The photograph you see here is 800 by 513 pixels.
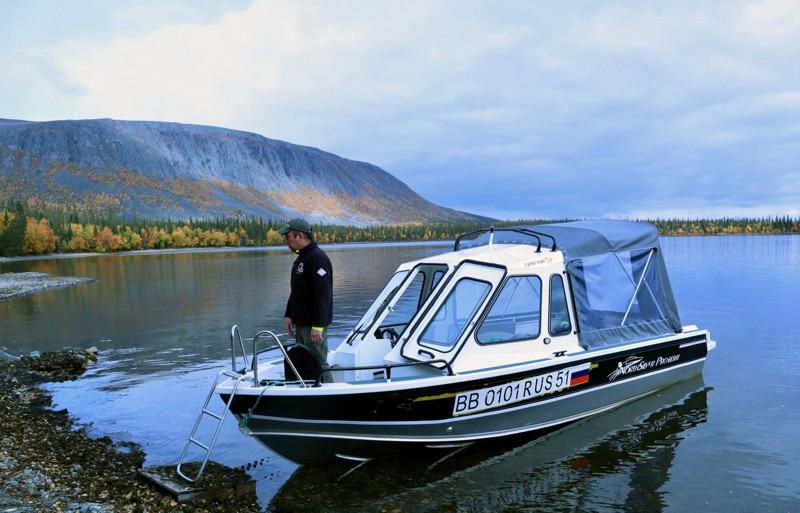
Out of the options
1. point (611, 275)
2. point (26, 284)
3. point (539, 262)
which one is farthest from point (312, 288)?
point (26, 284)

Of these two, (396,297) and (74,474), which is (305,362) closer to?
(396,297)

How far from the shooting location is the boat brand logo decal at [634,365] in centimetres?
910

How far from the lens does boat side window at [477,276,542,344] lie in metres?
8.04

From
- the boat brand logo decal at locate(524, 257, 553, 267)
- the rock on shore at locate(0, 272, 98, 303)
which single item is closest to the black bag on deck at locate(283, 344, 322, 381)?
the boat brand logo decal at locate(524, 257, 553, 267)

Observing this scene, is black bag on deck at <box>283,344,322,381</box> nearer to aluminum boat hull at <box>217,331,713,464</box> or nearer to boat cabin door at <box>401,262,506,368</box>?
aluminum boat hull at <box>217,331,713,464</box>

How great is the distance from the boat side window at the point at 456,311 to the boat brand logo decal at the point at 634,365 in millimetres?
2713

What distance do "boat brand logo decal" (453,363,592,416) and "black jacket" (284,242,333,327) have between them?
2.12 metres

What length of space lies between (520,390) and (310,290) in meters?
3.18

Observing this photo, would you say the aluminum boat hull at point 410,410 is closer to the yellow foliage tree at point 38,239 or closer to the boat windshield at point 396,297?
the boat windshield at point 396,297

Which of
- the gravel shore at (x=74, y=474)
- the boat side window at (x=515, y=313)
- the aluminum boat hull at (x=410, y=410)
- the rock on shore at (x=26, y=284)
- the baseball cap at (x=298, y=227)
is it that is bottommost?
the rock on shore at (x=26, y=284)

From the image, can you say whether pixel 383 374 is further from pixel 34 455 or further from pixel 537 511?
pixel 34 455

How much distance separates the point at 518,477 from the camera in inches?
298

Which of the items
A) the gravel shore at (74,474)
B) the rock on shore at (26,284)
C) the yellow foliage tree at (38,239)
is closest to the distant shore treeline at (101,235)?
the yellow foliage tree at (38,239)

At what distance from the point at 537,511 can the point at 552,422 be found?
2.01 meters
